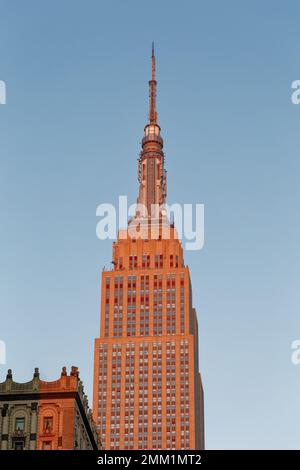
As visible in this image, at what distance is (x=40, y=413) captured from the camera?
12125cm

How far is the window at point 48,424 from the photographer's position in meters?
121

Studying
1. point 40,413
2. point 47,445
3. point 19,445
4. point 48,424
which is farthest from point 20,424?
point 47,445

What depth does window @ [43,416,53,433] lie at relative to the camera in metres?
Result: 121

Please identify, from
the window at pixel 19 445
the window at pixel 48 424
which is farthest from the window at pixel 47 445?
the window at pixel 19 445

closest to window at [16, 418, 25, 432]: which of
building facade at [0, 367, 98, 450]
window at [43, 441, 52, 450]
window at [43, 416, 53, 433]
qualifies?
building facade at [0, 367, 98, 450]

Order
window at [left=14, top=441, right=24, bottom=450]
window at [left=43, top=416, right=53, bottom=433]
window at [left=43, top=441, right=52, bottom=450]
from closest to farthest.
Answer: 1. window at [left=14, top=441, right=24, bottom=450]
2. window at [left=43, top=441, right=52, bottom=450]
3. window at [left=43, top=416, right=53, bottom=433]

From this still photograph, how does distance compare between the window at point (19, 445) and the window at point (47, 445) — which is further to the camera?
the window at point (47, 445)

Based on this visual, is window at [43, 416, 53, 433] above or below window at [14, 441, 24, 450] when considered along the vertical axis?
above

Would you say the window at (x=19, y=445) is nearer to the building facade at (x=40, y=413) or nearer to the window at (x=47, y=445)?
the building facade at (x=40, y=413)

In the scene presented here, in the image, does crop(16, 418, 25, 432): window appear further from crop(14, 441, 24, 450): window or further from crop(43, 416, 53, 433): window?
crop(43, 416, 53, 433): window

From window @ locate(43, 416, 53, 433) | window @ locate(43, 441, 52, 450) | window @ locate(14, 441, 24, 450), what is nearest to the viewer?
window @ locate(14, 441, 24, 450)

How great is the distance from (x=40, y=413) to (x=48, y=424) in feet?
5.18

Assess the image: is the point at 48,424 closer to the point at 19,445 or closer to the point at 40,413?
the point at 40,413
